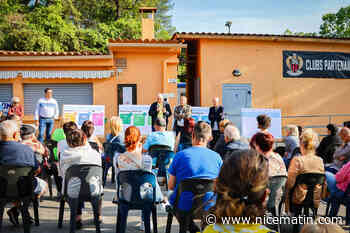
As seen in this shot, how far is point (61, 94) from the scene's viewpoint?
1108 centimetres

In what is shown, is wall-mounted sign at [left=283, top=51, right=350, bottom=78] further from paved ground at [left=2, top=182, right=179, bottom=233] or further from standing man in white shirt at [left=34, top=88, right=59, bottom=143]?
→ paved ground at [left=2, top=182, right=179, bottom=233]

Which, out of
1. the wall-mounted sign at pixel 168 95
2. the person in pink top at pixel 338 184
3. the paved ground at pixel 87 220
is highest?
the wall-mounted sign at pixel 168 95

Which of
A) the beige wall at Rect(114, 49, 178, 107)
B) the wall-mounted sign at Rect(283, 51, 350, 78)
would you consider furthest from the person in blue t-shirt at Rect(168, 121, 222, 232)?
the wall-mounted sign at Rect(283, 51, 350, 78)

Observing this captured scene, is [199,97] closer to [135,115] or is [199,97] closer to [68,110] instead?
[135,115]

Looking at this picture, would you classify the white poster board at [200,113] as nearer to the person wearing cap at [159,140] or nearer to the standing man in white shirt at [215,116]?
the standing man in white shirt at [215,116]

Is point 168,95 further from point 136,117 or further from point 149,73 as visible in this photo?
point 136,117

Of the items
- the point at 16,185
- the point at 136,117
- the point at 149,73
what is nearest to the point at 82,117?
the point at 136,117

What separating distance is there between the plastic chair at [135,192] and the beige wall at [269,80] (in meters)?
8.40

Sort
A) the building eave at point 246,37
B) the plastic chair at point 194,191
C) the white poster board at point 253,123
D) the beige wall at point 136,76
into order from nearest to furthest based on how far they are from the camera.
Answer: the plastic chair at point 194,191
the white poster board at point 253,123
the beige wall at point 136,76
the building eave at point 246,37

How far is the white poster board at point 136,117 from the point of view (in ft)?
33.6

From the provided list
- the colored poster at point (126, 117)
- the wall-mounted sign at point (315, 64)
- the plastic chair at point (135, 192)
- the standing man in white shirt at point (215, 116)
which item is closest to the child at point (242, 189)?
the plastic chair at point (135, 192)

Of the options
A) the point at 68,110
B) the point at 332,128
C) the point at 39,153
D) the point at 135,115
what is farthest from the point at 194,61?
the point at 39,153

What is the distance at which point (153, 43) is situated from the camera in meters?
10.7

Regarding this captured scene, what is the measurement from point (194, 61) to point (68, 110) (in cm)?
600
